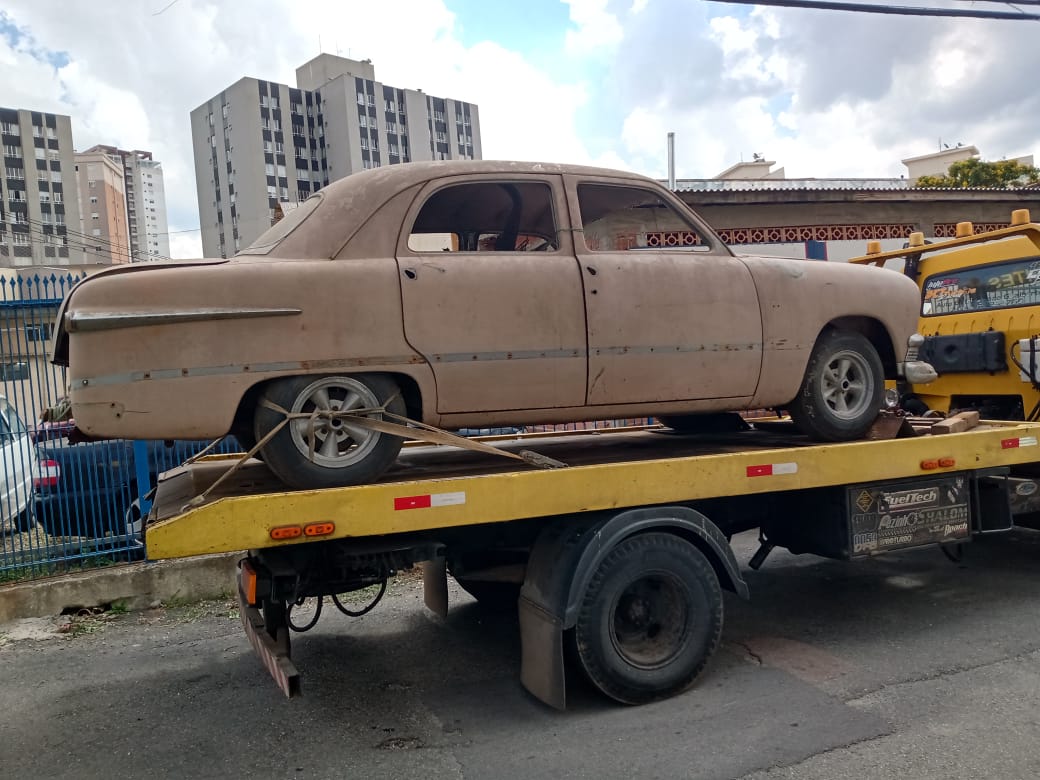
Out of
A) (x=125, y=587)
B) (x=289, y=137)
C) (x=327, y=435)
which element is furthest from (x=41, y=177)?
(x=327, y=435)

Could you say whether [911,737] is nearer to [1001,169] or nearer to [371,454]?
[371,454]

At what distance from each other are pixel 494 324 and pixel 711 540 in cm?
161

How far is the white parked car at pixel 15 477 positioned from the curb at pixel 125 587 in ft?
1.92

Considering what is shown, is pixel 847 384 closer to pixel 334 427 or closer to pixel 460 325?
pixel 460 325

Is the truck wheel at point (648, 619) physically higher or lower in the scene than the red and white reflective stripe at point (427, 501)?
lower

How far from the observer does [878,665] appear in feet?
14.8

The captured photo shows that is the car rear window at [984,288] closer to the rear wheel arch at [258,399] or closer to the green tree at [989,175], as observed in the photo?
the rear wheel arch at [258,399]

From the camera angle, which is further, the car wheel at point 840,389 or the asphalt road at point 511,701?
the car wheel at point 840,389

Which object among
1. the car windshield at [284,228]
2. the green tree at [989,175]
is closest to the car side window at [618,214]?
the car windshield at [284,228]

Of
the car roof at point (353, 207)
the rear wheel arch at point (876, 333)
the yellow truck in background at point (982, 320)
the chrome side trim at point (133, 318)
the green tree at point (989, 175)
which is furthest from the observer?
the green tree at point (989, 175)

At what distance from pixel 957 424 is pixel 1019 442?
0.42 m

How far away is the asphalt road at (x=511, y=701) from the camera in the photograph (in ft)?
11.5

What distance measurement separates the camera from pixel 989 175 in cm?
2708

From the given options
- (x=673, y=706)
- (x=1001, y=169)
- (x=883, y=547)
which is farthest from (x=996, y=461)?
(x=1001, y=169)
